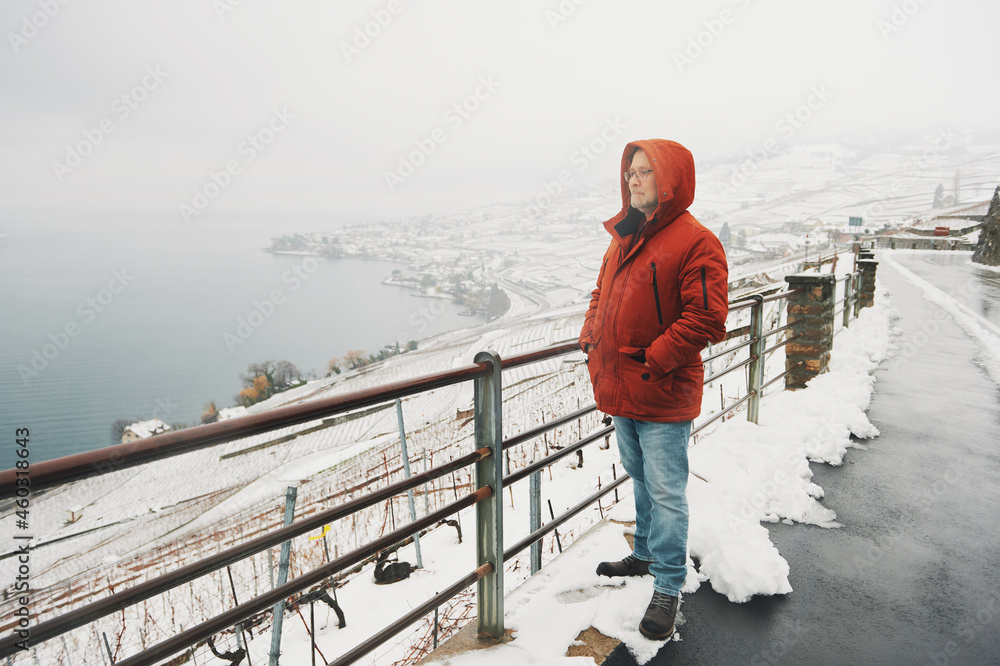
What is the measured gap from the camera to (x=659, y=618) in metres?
1.93

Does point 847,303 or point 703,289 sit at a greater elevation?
point 703,289

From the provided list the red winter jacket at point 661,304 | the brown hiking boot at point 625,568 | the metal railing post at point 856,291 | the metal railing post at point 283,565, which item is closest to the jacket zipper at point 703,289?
the red winter jacket at point 661,304

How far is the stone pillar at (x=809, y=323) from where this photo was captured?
511 centimetres

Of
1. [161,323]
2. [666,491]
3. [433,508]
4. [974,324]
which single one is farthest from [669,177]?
[161,323]

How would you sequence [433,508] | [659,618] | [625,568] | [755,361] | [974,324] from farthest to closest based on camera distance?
[433,508], [974,324], [755,361], [625,568], [659,618]

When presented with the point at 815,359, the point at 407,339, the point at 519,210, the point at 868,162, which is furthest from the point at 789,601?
the point at 868,162

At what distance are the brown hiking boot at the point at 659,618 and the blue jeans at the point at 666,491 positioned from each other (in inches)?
1.4

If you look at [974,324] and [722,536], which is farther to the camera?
[974,324]

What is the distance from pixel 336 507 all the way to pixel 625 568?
1441mm

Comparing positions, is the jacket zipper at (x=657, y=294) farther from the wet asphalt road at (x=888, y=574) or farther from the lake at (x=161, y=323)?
the lake at (x=161, y=323)

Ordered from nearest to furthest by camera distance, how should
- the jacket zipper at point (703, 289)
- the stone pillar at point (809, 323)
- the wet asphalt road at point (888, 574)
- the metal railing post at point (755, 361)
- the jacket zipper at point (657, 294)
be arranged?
the jacket zipper at point (703, 289) → the jacket zipper at point (657, 294) → the wet asphalt road at point (888, 574) → the metal railing post at point (755, 361) → the stone pillar at point (809, 323)

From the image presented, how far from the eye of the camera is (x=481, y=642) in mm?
1901

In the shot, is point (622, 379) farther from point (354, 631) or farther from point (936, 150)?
point (936, 150)

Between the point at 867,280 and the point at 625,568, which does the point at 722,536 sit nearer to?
the point at 625,568
